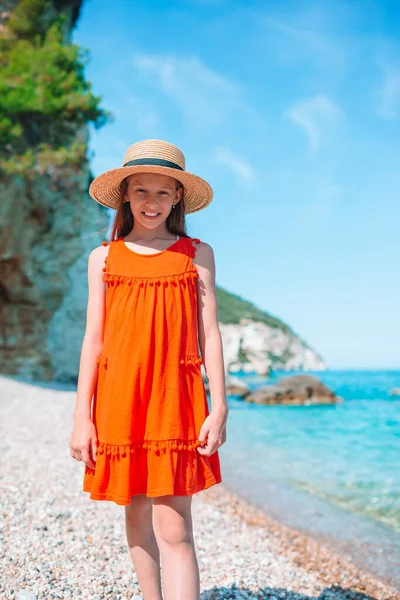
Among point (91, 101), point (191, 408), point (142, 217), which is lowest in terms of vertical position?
point (191, 408)

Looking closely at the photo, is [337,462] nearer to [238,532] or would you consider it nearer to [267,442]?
[267,442]

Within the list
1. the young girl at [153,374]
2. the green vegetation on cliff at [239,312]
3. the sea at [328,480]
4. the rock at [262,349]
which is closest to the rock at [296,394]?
the sea at [328,480]

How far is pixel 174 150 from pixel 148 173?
15 cm

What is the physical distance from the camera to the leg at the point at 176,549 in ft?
6.81

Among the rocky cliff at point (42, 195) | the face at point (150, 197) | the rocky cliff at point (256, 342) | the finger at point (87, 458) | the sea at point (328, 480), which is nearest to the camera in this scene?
the finger at point (87, 458)

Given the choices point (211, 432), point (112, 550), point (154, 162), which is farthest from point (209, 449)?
point (112, 550)

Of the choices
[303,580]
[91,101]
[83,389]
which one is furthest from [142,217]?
[91,101]

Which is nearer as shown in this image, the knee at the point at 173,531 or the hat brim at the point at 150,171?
the knee at the point at 173,531

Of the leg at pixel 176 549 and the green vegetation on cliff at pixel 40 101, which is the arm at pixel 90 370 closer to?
the leg at pixel 176 549

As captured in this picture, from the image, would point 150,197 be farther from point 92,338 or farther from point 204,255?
point 92,338

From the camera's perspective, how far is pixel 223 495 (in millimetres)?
6355

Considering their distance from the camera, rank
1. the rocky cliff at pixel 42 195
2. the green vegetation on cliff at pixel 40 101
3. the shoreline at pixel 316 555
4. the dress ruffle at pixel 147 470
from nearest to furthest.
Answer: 1. the dress ruffle at pixel 147 470
2. the shoreline at pixel 316 555
3. the green vegetation on cliff at pixel 40 101
4. the rocky cliff at pixel 42 195

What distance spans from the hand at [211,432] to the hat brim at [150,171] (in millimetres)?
966

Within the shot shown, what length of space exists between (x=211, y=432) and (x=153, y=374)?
0.32 meters
